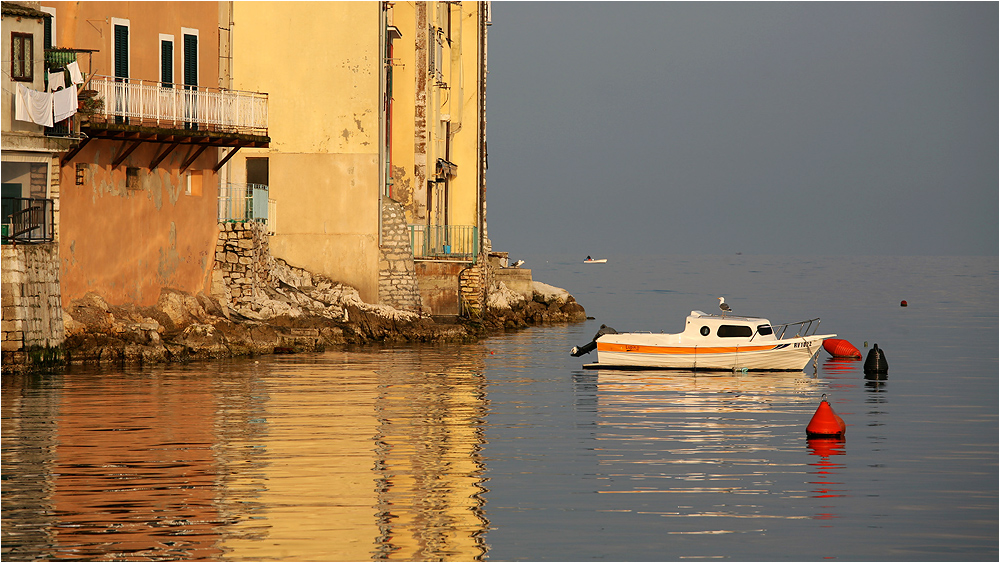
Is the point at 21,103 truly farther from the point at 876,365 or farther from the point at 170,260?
the point at 876,365

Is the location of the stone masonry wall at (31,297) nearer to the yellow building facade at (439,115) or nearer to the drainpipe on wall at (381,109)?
the drainpipe on wall at (381,109)

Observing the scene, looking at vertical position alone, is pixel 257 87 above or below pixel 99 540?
above

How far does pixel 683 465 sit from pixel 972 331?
148 feet

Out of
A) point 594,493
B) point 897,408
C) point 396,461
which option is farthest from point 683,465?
point 897,408

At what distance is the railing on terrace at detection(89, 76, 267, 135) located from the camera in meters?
34.1

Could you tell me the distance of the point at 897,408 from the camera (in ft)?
96.6

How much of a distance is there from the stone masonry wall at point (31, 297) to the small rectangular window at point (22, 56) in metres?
4.21

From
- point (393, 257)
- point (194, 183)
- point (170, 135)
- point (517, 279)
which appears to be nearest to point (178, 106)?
point (170, 135)

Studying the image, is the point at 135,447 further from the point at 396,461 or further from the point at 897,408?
the point at 897,408

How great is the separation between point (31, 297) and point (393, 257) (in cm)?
1730

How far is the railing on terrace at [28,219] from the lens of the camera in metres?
29.9

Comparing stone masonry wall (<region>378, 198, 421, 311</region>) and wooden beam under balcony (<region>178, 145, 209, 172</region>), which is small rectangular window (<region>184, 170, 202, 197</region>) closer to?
wooden beam under balcony (<region>178, 145, 209, 172</region>)

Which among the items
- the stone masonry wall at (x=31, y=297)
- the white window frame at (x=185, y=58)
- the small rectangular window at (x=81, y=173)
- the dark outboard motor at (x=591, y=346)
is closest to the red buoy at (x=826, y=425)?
the dark outboard motor at (x=591, y=346)

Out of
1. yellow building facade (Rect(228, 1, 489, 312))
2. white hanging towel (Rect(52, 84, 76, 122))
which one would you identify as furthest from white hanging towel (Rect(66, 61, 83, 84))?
yellow building facade (Rect(228, 1, 489, 312))
